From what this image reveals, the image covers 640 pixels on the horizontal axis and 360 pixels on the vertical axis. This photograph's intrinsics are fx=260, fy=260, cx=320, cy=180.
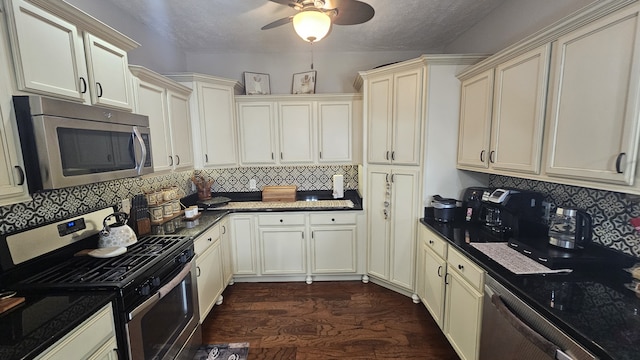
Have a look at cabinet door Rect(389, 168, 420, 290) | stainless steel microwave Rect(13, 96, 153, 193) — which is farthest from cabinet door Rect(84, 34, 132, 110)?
cabinet door Rect(389, 168, 420, 290)

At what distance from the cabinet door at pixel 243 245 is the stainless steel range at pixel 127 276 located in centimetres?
106

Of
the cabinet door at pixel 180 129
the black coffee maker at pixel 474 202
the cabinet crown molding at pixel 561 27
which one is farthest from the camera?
the cabinet door at pixel 180 129

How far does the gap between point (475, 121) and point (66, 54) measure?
2.74 metres

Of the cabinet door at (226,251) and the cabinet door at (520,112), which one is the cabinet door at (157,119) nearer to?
the cabinet door at (226,251)

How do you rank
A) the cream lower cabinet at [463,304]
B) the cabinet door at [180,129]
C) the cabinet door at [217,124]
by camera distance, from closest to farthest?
the cream lower cabinet at [463,304] < the cabinet door at [180,129] < the cabinet door at [217,124]

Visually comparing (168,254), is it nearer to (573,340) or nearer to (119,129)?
(119,129)

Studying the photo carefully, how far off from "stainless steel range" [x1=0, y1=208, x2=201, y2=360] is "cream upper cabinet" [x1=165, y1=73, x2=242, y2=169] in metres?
1.26

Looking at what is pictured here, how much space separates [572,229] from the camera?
1552 mm

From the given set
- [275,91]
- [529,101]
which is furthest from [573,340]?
[275,91]

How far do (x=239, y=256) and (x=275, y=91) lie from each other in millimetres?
2174

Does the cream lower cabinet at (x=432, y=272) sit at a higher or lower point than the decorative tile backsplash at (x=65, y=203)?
lower

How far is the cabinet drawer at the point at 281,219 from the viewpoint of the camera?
3.03 meters

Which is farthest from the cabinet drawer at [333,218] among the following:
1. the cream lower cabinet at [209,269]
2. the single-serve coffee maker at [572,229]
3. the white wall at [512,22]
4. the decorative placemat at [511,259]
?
the white wall at [512,22]

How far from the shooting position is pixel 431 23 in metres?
2.64
